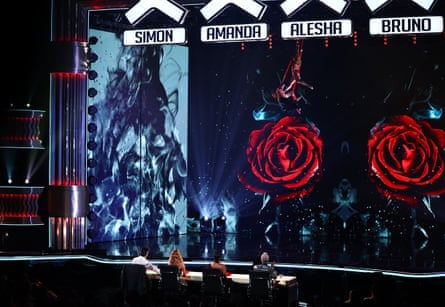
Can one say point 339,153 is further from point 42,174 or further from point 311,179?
point 42,174

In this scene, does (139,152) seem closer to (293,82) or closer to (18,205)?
(18,205)

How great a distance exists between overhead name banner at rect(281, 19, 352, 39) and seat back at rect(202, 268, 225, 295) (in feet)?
15.0

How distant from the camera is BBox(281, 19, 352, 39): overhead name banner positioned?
13570 millimetres

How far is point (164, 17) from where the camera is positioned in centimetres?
1560

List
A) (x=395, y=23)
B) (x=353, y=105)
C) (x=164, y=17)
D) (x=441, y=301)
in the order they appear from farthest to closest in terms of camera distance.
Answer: (x=353, y=105) → (x=164, y=17) → (x=395, y=23) → (x=441, y=301)

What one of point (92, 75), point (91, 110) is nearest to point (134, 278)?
point (91, 110)

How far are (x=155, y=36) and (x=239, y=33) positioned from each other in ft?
5.46

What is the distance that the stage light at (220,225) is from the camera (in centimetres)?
2117

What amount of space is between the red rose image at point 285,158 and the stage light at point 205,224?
1371 millimetres

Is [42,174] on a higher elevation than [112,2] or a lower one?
lower

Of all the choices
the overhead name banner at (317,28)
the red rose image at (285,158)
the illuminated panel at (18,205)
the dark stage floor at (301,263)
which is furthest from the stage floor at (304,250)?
the overhead name banner at (317,28)

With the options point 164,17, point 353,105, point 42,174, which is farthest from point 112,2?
point 353,105

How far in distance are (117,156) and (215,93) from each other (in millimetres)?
4159

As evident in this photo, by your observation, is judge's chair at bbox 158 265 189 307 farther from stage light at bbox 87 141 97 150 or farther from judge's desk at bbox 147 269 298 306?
stage light at bbox 87 141 97 150
